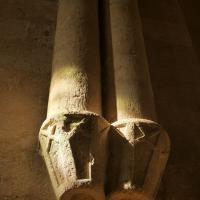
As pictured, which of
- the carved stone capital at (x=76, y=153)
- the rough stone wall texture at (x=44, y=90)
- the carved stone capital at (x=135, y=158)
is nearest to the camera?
the carved stone capital at (x=76, y=153)

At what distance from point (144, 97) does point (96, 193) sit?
651 millimetres

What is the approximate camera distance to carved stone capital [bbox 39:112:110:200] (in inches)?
66.4

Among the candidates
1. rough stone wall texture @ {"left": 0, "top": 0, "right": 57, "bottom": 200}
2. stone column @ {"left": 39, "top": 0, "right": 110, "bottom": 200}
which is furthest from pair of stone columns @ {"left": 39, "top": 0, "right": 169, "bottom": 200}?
rough stone wall texture @ {"left": 0, "top": 0, "right": 57, "bottom": 200}

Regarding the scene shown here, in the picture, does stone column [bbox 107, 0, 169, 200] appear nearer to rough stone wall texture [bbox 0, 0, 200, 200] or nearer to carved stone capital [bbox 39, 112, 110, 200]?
carved stone capital [bbox 39, 112, 110, 200]

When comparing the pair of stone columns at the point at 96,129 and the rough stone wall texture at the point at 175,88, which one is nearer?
the pair of stone columns at the point at 96,129

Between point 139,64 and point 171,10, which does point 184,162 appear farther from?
point 171,10

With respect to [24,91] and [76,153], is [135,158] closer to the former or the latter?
[76,153]

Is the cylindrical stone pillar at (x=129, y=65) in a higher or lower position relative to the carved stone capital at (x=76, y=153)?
higher

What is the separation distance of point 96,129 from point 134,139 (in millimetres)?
199

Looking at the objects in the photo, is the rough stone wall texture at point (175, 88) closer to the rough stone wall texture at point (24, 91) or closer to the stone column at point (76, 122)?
the stone column at point (76, 122)

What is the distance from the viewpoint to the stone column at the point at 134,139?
1.80 metres

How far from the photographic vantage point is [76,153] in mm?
1745

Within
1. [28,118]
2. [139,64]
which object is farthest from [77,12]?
[28,118]

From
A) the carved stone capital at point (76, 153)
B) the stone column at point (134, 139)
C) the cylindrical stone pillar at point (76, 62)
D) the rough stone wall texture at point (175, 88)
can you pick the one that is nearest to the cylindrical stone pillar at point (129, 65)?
the stone column at point (134, 139)
